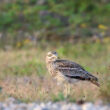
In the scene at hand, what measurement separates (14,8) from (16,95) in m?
14.6

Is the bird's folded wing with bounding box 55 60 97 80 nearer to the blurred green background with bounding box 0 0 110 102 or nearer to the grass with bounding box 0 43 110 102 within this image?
the grass with bounding box 0 43 110 102

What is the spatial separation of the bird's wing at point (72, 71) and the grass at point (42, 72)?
0.18 metres

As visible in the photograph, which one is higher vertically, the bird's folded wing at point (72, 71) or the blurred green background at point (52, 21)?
the blurred green background at point (52, 21)

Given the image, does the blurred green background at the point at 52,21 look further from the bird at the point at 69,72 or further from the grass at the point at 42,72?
the bird at the point at 69,72

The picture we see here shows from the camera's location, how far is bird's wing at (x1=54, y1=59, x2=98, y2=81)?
1077 centimetres

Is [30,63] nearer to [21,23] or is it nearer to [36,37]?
[36,37]

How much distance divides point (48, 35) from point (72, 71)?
37.4 ft

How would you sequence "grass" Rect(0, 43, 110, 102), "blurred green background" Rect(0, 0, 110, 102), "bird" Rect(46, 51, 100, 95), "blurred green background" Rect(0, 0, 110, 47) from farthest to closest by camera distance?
"blurred green background" Rect(0, 0, 110, 47) < "blurred green background" Rect(0, 0, 110, 102) < "bird" Rect(46, 51, 100, 95) < "grass" Rect(0, 43, 110, 102)

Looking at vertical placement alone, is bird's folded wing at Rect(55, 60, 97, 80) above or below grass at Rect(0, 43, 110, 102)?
above

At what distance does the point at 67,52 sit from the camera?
18750 mm

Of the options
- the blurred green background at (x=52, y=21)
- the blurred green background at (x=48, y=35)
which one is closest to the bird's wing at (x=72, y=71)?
the blurred green background at (x=48, y=35)

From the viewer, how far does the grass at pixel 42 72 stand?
Answer: 9.50 metres

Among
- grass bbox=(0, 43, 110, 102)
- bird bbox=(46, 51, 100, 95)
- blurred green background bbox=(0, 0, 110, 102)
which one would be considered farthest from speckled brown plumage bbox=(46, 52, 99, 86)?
Result: blurred green background bbox=(0, 0, 110, 102)

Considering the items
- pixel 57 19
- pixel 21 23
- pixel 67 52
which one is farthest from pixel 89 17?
pixel 67 52
